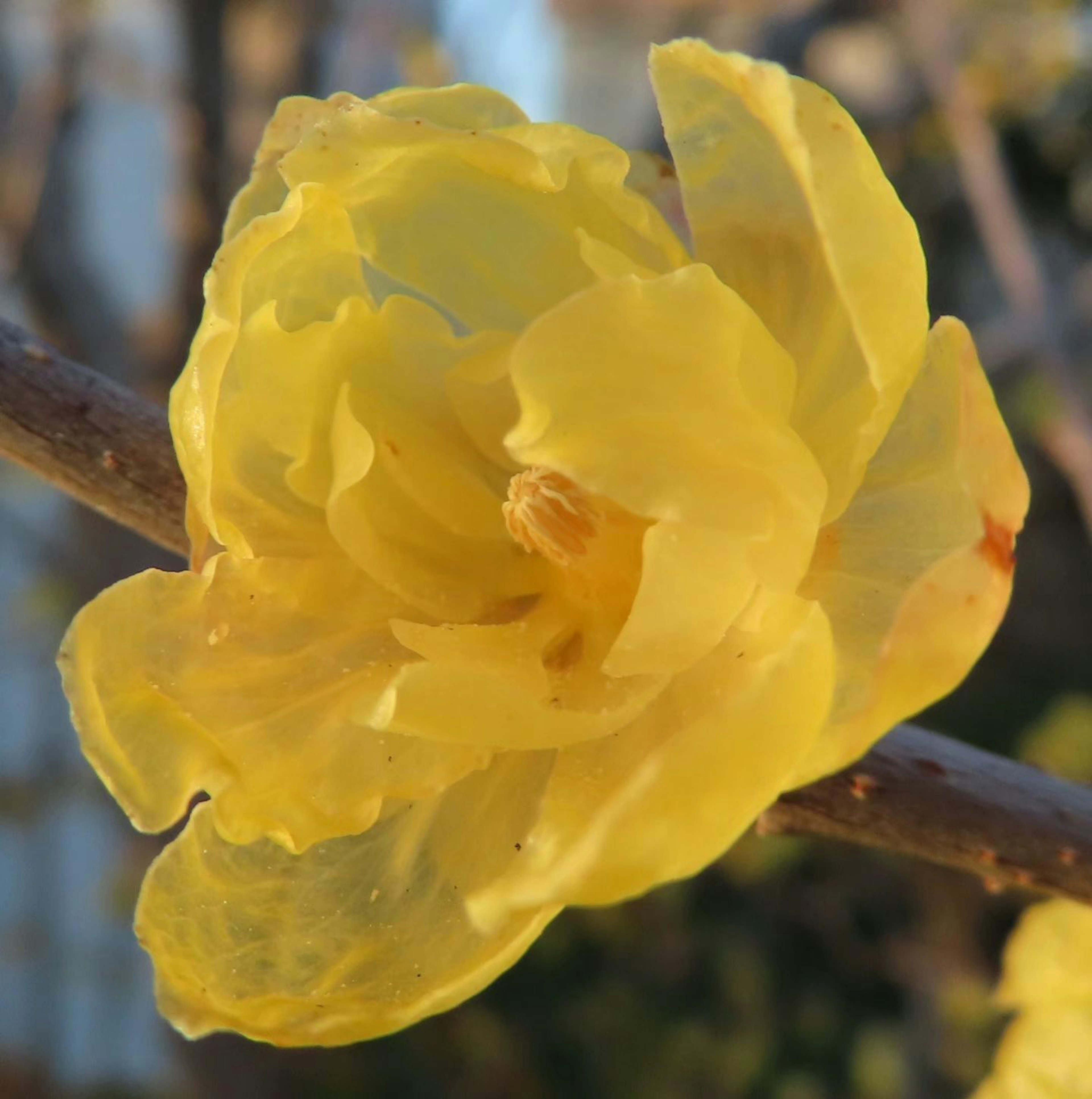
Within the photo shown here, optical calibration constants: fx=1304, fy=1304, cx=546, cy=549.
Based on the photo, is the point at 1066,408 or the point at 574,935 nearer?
the point at 1066,408

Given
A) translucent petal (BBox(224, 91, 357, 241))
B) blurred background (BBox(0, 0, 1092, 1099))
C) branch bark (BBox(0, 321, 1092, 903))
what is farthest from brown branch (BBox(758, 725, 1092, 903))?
blurred background (BBox(0, 0, 1092, 1099))

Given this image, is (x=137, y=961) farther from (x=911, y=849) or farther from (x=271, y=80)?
(x=911, y=849)

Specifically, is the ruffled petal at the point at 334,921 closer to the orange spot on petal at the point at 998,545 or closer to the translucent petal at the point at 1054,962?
the orange spot on petal at the point at 998,545

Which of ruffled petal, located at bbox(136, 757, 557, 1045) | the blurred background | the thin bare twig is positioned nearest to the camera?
ruffled petal, located at bbox(136, 757, 557, 1045)

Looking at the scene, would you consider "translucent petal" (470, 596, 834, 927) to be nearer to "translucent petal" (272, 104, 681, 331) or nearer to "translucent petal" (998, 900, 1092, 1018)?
"translucent petal" (272, 104, 681, 331)

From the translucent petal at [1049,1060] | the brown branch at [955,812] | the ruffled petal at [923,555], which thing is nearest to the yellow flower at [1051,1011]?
the translucent petal at [1049,1060]

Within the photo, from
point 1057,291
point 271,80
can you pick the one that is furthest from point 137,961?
point 1057,291
